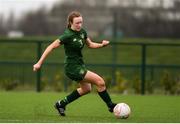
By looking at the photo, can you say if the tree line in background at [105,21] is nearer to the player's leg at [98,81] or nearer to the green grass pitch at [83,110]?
the green grass pitch at [83,110]

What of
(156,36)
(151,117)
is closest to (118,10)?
(156,36)

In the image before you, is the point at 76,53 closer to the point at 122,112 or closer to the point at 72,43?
the point at 72,43

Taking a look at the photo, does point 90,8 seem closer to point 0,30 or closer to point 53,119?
point 0,30

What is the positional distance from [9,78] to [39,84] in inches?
57.8

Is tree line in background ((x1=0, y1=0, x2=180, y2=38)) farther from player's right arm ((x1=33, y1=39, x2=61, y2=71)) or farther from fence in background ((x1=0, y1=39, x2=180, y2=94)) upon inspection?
player's right arm ((x1=33, y1=39, x2=61, y2=71))

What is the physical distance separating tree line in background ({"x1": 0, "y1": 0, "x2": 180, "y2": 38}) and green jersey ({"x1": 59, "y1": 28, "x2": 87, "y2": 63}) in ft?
52.7

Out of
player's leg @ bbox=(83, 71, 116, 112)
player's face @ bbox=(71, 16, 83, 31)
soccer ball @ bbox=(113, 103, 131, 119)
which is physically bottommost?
soccer ball @ bbox=(113, 103, 131, 119)

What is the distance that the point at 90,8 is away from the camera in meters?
30.7

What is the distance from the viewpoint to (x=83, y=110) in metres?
14.2

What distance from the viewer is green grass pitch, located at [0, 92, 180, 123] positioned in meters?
12.2

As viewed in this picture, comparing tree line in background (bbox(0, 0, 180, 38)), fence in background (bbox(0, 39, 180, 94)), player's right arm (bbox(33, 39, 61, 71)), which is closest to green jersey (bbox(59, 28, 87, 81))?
player's right arm (bbox(33, 39, 61, 71))

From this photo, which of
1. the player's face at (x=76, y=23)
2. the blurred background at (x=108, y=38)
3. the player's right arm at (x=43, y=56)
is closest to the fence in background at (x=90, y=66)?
the blurred background at (x=108, y=38)

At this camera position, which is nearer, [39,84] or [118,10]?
[39,84]

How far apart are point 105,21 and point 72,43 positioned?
18.9m
